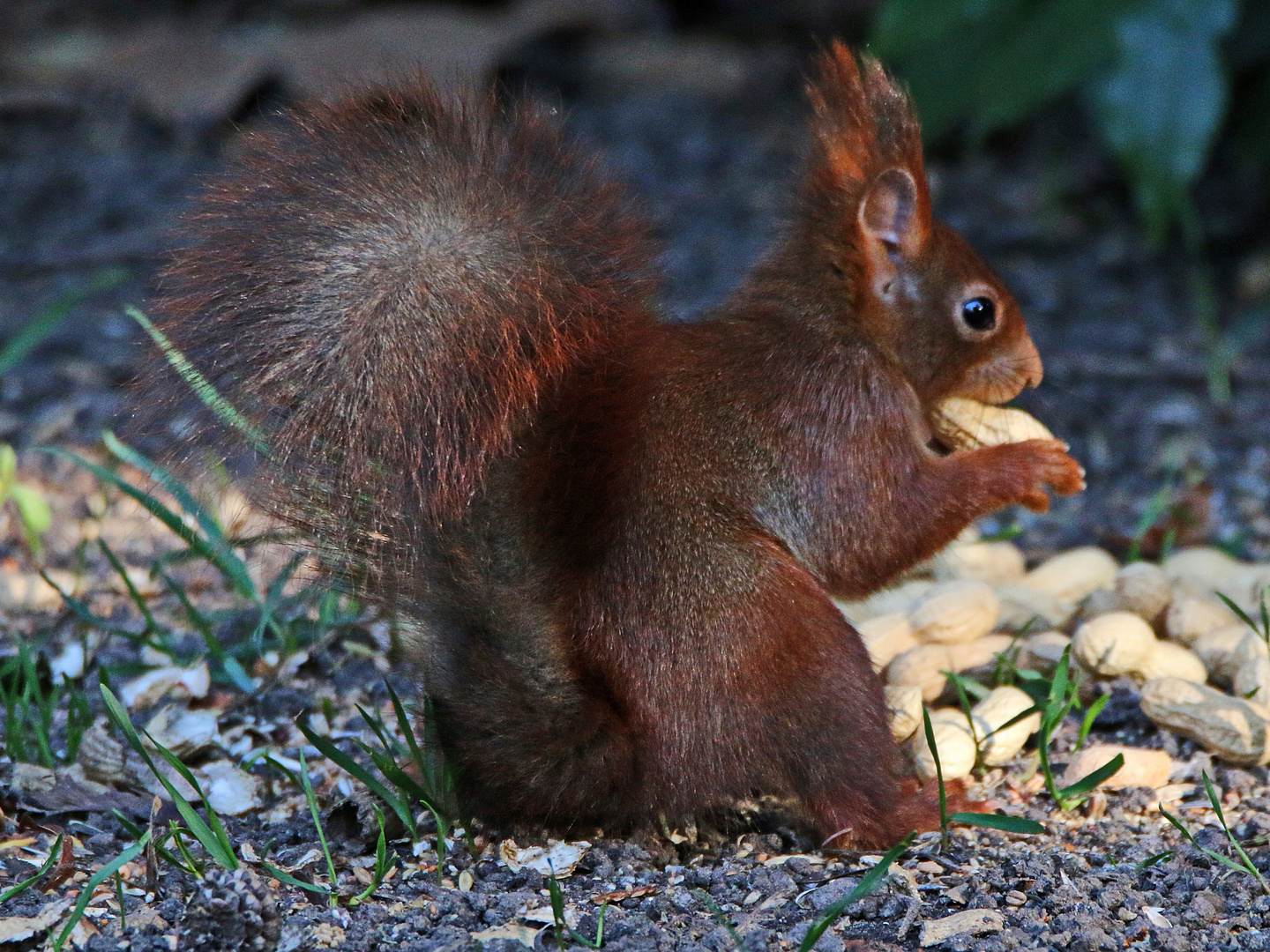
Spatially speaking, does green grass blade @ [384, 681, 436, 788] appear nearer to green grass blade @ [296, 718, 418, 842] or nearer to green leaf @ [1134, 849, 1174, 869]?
green grass blade @ [296, 718, 418, 842]

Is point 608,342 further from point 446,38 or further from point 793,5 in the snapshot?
point 793,5

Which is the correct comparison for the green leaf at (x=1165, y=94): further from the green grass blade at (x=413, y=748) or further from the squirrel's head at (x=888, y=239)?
the green grass blade at (x=413, y=748)

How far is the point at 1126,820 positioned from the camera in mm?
Answer: 2115

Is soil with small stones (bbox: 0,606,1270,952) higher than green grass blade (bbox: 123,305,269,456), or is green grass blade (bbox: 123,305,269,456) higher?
green grass blade (bbox: 123,305,269,456)

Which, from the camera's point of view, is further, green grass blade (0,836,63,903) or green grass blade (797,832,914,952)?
green grass blade (0,836,63,903)

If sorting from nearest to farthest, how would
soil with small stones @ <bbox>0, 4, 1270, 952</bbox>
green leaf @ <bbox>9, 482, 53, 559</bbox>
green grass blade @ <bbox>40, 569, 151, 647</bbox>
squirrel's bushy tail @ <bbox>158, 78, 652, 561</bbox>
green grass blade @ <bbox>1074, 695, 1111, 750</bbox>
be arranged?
squirrel's bushy tail @ <bbox>158, 78, 652, 561</bbox>, soil with small stones @ <bbox>0, 4, 1270, 952</bbox>, green grass blade @ <bbox>1074, 695, 1111, 750</bbox>, green grass blade @ <bbox>40, 569, 151, 647</bbox>, green leaf @ <bbox>9, 482, 53, 559</bbox>

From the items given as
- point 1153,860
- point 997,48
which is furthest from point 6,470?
point 997,48

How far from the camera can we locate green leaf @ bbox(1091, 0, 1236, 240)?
3.62m

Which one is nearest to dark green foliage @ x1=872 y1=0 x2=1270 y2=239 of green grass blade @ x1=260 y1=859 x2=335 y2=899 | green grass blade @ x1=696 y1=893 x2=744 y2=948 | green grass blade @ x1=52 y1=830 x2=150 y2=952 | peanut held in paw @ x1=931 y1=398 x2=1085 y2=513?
peanut held in paw @ x1=931 y1=398 x2=1085 y2=513

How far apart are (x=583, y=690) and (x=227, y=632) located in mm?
1036

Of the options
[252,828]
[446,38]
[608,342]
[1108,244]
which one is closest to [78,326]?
[446,38]

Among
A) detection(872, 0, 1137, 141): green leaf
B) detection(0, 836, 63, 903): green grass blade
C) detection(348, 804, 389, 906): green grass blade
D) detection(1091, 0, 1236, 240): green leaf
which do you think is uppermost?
detection(872, 0, 1137, 141): green leaf

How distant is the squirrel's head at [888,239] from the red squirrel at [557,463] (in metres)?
0.04

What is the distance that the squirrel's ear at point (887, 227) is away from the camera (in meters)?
2.19
